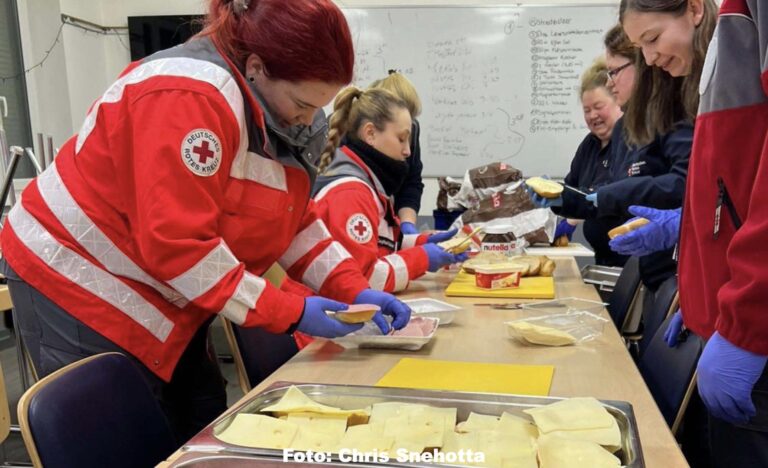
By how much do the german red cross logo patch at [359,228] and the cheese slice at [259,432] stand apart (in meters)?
0.89

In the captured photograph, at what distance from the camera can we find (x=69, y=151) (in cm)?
114

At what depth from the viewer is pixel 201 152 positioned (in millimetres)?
986

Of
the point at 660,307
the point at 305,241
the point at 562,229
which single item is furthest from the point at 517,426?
the point at 562,229

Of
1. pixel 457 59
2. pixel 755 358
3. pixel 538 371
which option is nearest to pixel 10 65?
pixel 457 59

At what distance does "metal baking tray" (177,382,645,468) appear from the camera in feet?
2.31

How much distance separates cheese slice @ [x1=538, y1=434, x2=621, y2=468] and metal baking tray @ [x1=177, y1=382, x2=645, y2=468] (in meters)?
0.03

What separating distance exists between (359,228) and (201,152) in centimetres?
75

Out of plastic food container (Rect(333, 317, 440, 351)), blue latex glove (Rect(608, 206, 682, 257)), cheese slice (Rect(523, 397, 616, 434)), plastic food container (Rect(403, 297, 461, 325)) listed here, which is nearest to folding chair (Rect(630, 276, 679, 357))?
blue latex glove (Rect(608, 206, 682, 257))

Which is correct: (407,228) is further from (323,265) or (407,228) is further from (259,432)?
(259,432)

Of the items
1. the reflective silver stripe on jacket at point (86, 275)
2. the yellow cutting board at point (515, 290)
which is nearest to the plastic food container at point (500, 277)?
the yellow cutting board at point (515, 290)

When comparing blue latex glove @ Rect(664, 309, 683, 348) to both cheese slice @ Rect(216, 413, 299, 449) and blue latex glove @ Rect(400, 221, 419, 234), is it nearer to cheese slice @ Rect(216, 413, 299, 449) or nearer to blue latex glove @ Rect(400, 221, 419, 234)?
cheese slice @ Rect(216, 413, 299, 449)

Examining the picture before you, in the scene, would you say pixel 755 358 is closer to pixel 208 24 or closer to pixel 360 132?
pixel 208 24

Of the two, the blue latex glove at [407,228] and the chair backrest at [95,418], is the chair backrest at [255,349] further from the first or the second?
the blue latex glove at [407,228]

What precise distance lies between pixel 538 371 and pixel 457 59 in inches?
126
